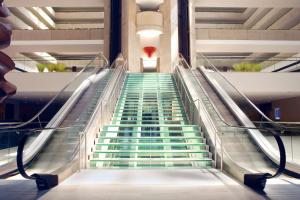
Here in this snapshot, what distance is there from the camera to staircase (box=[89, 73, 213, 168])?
20.3ft

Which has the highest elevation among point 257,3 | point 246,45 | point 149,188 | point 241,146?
point 257,3

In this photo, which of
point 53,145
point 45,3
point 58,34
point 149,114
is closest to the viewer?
point 53,145

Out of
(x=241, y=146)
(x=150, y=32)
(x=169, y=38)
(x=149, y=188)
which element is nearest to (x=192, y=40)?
(x=169, y=38)

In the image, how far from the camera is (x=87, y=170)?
18.4 ft

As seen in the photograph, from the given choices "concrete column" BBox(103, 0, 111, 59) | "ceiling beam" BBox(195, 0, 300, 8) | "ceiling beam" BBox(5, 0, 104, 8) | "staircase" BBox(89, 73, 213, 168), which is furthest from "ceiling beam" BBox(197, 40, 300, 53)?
"staircase" BBox(89, 73, 213, 168)

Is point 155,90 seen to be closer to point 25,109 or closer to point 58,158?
point 58,158

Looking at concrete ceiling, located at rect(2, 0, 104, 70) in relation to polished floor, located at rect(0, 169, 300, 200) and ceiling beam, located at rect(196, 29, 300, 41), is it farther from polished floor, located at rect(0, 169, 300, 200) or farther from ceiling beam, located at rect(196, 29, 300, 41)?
polished floor, located at rect(0, 169, 300, 200)

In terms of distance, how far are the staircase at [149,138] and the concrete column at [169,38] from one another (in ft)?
19.9

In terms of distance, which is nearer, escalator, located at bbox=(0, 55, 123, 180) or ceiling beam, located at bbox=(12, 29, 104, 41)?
escalator, located at bbox=(0, 55, 123, 180)

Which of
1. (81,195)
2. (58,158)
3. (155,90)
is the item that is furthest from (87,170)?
(155,90)

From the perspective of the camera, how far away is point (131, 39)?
1723cm

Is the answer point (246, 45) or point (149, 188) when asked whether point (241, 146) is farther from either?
point (246, 45)

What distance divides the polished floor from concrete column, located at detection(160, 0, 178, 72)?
12258 millimetres

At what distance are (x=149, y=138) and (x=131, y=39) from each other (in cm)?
1129
